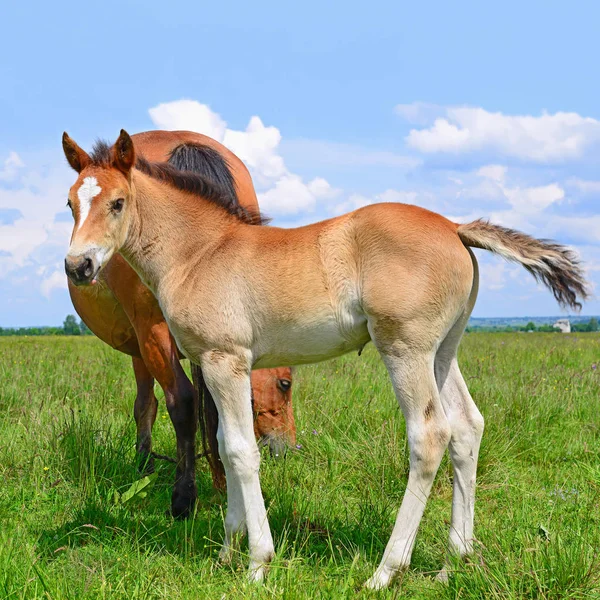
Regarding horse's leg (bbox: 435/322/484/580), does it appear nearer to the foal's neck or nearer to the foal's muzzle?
the foal's neck

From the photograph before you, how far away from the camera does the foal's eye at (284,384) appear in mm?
5203

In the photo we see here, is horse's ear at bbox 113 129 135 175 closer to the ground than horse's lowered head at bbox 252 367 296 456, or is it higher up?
higher up

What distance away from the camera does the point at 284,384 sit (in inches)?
205

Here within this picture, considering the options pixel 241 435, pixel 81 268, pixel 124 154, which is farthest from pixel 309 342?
pixel 124 154

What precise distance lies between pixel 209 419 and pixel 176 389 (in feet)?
1.06

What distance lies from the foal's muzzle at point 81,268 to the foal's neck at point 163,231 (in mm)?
449

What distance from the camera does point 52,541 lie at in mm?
4039

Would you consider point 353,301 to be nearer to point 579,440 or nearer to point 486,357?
point 579,440

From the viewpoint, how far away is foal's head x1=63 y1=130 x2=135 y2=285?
3508 mm

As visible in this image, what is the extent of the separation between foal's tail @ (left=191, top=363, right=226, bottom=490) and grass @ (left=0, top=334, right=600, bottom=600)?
0.25 metres

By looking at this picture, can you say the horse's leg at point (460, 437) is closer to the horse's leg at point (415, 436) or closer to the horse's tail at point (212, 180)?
the horse's leg at point (415, 436)

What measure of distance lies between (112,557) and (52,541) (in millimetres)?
525

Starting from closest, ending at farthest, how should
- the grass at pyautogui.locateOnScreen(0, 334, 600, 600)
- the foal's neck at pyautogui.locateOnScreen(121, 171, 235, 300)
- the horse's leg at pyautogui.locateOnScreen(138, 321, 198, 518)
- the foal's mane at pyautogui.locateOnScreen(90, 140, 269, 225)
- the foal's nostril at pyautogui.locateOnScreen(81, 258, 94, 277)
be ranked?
1. the grass at pyautogui.locateOnScreen(0, 334, 600, 600)
2. the foal's nostril at pyautogui.locateOnScreen(81, 258, 94, 277)
3. the foal's neck at pyautogui.locateOnScreen(121, 171, 235, 300)
4. the foal's mane at pyautogui.locateOnScreen(90, 140, 269, 225)
5. the horse's leg at pyautogui.locateOnScreen(138, 321, 198, 518)

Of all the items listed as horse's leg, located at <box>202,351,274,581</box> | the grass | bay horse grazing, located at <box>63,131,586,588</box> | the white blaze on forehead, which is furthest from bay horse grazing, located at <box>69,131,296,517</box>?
horse's leg, located at <box>202,351,274,581</box>
